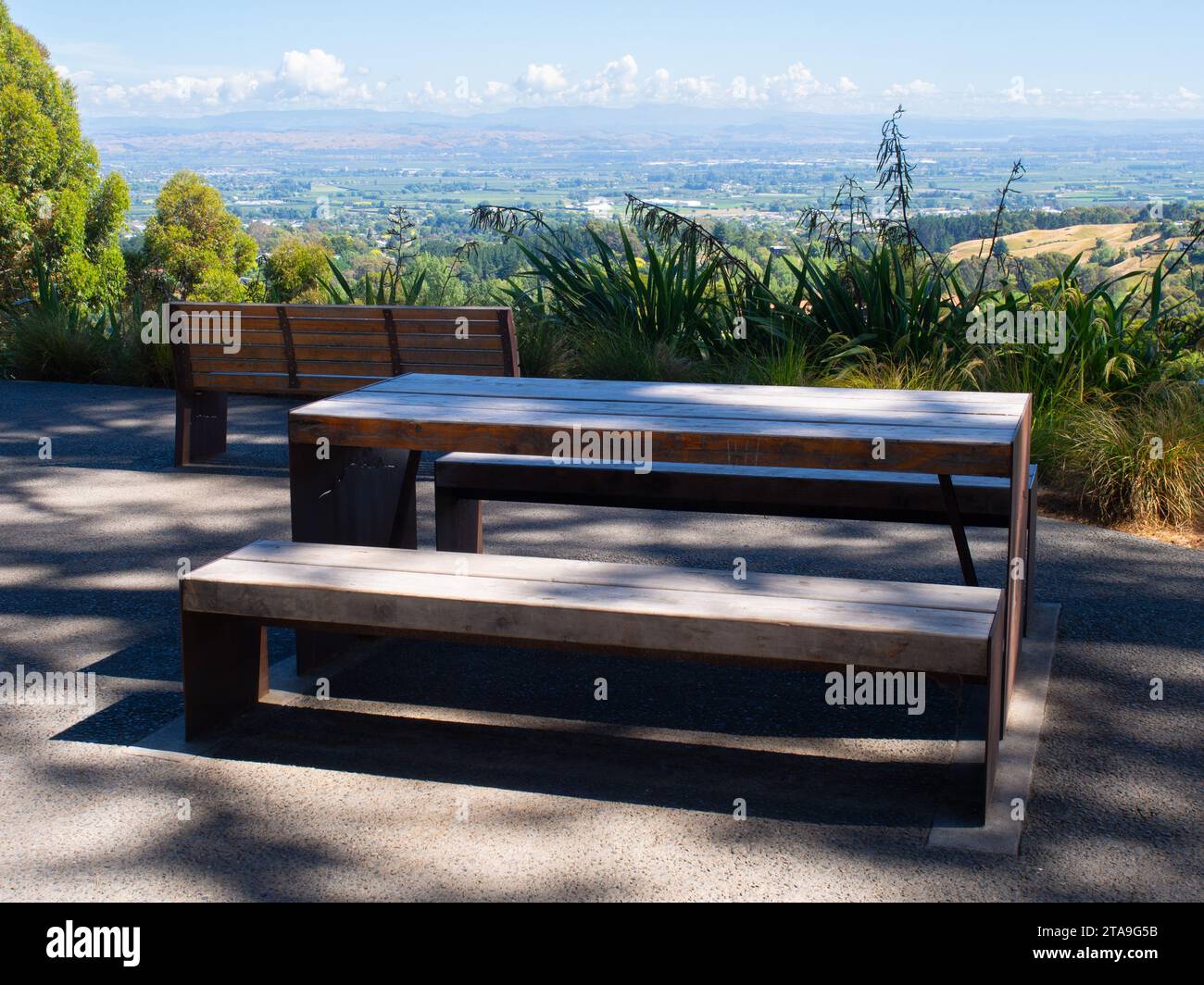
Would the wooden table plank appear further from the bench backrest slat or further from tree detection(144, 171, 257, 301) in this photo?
tree detection(144, 171, 257, 301)

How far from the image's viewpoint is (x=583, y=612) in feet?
10.4

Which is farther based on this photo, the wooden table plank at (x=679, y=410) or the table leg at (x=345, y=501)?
the table leg at (x=345, y=501)

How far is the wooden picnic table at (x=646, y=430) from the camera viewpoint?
3.42 metres

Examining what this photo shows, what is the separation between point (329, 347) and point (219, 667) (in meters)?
3.77

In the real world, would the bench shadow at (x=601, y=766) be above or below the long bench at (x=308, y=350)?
below

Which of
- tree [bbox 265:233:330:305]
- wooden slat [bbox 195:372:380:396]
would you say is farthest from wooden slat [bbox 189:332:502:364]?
tree [bbox 265:233:330:305]

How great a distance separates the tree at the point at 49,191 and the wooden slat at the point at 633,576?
39.9 meters

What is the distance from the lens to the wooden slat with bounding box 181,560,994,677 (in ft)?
9.75

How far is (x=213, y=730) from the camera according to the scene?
146 inches

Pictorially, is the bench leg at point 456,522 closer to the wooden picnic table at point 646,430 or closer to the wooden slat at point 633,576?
the wooden picnic table at point 646,430

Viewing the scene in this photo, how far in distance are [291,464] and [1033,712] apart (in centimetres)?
244

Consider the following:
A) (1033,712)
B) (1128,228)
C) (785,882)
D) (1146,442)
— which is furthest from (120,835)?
(1128,228)

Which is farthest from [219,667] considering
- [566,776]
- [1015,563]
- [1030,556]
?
[1030,556]

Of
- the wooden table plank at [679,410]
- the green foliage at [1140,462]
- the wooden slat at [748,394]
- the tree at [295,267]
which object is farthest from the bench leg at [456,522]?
the tree at [295,267]
